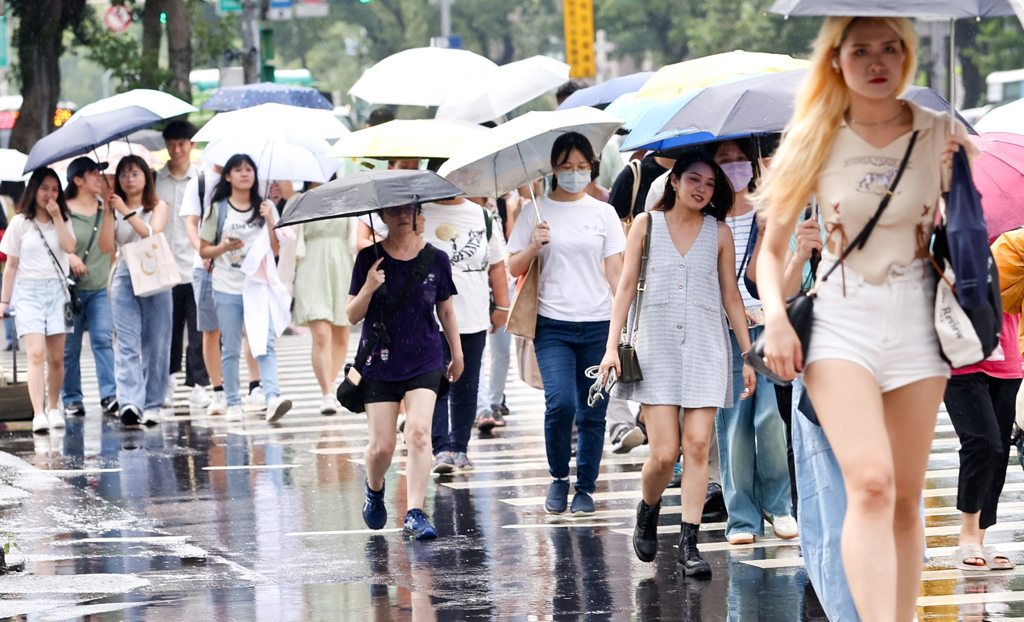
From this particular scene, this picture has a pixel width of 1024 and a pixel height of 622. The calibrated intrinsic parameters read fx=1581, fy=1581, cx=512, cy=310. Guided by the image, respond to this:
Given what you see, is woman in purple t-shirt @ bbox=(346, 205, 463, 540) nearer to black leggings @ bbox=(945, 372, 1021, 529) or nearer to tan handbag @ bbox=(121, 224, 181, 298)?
black leggings @ bbox=(945, 372, 1021, 529)

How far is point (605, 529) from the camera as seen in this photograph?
8.41m

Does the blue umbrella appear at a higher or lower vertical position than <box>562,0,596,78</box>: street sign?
lower

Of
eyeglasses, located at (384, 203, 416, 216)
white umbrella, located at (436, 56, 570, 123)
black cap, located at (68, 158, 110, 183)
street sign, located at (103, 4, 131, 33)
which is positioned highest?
street sign, located at (103, 4, 131, 33)

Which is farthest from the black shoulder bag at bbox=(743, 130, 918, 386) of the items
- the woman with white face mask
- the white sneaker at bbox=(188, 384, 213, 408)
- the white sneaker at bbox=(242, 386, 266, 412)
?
the white sneaker at bbox=(188, 384, 213, 408)

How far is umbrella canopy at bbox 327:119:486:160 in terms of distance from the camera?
32.9 ft

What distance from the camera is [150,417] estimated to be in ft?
43.8

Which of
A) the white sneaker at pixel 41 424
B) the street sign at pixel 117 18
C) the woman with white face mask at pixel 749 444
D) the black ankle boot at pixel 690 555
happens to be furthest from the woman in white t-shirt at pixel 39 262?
the street sign at pixel 117 18

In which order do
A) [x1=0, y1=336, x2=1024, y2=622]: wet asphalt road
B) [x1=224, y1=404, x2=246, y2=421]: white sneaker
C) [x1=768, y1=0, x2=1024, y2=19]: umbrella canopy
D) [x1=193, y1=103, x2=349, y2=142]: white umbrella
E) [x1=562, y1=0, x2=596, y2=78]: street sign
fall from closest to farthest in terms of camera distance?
[x1=768, y1=0, x2=1024, y2=19]: umbrella canopy, [x1=0, y1=336, x2=1024, y2=622]: wet asphalt road, [x1=224, y1=404, x2=246, y2=421]: white sneaker, [x1=193, y1=103, x2=349, y2=142]: white umbrella, [x1=562, y1=0, x2=596, y2=78]: street sign

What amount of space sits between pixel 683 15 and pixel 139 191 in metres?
45.6

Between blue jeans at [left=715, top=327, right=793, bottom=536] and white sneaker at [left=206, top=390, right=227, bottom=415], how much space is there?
7.01 metres

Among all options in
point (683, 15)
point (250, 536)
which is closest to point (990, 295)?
point (250, 536)

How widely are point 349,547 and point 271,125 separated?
6.62 m

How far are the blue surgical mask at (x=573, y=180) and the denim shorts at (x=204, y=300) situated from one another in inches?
213

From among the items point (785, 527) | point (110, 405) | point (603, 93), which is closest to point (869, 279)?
point (785, 527)
